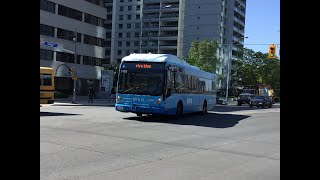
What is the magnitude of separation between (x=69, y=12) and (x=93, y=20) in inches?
247

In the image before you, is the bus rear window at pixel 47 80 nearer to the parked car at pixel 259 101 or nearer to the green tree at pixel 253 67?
the parked car at pixel 259 101

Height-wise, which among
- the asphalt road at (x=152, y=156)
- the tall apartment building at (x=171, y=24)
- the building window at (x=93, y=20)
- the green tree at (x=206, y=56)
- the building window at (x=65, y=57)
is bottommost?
the asphalt road at (x=152, y=156)

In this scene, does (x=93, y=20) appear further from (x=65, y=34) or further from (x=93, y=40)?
(x=65, y=34)

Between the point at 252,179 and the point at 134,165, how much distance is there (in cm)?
226

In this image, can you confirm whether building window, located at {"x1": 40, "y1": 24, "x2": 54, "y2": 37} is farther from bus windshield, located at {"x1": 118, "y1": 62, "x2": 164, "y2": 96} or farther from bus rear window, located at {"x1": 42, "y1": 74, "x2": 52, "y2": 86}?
bus windshield, located at {"x1": 118, "y1": 62, "x2": 164, "y2": 96}

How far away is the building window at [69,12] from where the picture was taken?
2337 inches

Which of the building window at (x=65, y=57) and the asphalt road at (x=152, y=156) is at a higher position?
the building window at (x=65, y=57)

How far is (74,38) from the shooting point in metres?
54.5

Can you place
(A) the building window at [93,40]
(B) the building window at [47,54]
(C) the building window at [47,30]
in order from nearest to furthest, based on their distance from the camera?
1. (C) the building window at [47,30]
2. (B) the building window at [47,54]
3. (A) the building window at [93,40]

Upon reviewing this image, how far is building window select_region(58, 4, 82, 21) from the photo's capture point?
195 ft

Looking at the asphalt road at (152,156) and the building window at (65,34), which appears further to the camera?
the building window at (65,34)

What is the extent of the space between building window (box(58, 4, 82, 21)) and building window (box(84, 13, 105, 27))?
1.53 meters

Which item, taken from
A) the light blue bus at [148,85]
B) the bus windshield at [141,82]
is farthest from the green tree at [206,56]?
the bus windshield at [141,82]

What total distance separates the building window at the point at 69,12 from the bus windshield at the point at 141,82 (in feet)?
144
